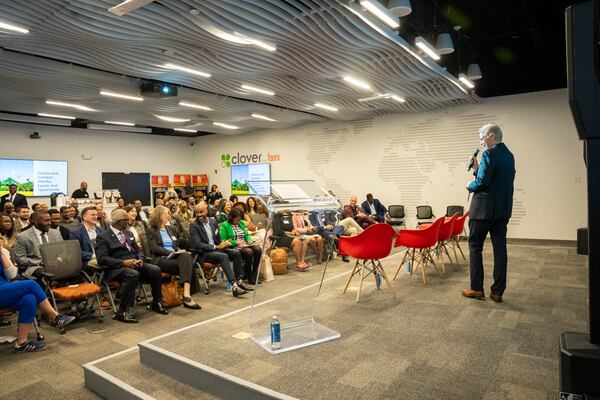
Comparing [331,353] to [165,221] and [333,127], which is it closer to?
[165,221]

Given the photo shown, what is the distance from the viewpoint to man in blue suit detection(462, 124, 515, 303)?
4129 mm

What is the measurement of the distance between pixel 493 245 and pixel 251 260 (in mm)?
3446

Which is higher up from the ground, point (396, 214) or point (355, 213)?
point (355, 213)

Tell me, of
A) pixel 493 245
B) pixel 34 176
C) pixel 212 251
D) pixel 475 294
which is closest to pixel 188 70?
pixel 212 251

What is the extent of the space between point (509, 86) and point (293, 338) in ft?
29.3

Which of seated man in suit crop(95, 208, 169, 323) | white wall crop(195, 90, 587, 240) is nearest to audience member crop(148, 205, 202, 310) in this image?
seated man in suit crop(95, 208, 169, 323)

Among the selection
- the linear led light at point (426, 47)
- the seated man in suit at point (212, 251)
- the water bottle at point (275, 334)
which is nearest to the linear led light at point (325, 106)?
the linear led light at point (426, 47)

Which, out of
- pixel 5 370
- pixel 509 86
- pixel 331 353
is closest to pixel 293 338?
pixel 331 353

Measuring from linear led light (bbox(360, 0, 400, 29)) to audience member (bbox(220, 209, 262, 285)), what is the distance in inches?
132

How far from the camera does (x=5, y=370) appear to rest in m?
3.35

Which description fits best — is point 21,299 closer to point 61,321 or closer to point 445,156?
point 61,321

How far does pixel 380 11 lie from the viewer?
15.8 feet

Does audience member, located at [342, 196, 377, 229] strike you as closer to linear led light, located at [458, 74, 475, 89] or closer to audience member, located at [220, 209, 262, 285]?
linear led light, located at [458, 74, 475, 89]

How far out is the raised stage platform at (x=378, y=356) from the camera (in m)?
2.61
